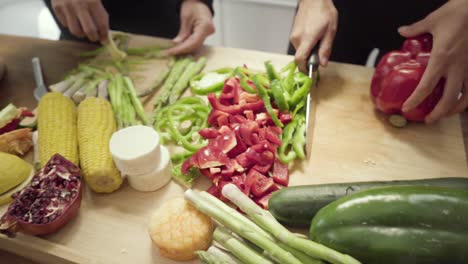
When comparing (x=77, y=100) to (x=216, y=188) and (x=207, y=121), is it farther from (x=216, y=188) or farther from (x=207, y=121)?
(x=216, y=188)

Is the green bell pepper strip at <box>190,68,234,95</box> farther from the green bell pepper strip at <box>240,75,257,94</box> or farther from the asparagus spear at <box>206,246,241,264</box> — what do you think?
the asparagus spear at <box>206,246,241,264</box>

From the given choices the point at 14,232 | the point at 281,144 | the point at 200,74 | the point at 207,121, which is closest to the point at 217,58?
the point at 200,74

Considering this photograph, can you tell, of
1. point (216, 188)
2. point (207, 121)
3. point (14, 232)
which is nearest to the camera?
point (14, 232)

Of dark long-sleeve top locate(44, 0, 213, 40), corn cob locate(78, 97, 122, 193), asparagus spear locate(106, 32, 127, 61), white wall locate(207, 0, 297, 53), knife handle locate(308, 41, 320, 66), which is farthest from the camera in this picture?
white wall locate(207, 0, 297, 53)

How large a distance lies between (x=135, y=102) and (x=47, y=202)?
2.77 feet

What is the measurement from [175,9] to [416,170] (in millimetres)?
2289

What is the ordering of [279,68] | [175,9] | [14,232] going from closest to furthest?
[14,232]
[279,68]
[175,9]

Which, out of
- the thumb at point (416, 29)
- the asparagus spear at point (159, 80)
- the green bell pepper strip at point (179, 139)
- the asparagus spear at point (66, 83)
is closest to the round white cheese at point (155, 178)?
the green bell pepper strip at point (179, 139)

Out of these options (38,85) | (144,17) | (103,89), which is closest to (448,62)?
(103,89)

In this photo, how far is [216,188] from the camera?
5.92ft

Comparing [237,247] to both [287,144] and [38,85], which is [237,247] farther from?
[38,85]

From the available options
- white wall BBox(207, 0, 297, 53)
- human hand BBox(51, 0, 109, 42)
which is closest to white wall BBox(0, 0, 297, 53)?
white wall BBox(207, 0, 297, 53)

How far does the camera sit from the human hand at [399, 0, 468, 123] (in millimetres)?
1890

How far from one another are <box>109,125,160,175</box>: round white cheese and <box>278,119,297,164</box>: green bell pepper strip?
0.64 m
